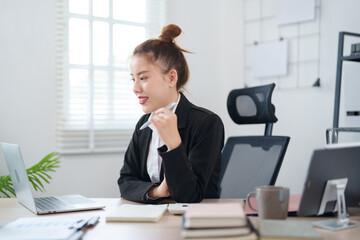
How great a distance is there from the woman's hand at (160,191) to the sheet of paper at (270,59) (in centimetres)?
198

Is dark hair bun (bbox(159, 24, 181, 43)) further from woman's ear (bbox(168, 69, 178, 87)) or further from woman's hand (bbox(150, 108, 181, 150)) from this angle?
woman's hand (bbox(150, 108, 181, 150))

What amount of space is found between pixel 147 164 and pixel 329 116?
1.67 m

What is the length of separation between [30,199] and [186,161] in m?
0.49

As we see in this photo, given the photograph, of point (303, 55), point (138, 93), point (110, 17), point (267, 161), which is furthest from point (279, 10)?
point (138, 93)

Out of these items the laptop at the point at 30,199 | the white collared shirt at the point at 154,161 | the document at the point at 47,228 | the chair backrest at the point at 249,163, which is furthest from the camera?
the chair backrest at the point at 249,163

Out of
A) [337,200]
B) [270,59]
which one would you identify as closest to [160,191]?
[337,200]

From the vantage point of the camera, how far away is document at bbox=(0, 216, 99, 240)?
3.09ft

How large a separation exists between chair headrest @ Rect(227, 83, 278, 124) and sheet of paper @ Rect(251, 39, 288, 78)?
1.04 metres

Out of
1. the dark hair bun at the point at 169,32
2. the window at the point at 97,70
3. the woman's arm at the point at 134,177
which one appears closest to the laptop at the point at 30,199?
the woman's arm at the point at 134,177

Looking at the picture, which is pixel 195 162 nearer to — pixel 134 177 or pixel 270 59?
pixel 134 177

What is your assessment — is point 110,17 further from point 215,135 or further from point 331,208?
point 331,208

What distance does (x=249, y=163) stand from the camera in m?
2.14

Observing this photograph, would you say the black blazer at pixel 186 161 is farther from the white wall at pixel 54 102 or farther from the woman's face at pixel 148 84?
the white wall at pixel 54 102

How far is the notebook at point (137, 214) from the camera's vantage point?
1.09 m
